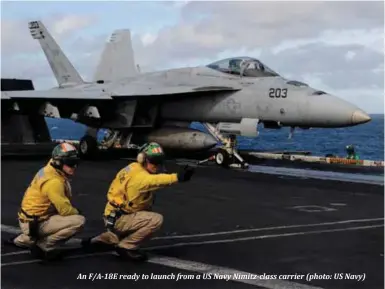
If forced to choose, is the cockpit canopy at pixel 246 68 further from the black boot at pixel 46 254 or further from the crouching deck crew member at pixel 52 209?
the black boot at pixel 46 254

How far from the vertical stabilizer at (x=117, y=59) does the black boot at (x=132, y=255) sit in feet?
66.7

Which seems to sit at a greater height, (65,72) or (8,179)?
(65,72)

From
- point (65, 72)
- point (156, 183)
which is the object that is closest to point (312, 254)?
point (156, 183)

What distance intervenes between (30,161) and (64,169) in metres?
14.7

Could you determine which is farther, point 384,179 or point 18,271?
point 384,179

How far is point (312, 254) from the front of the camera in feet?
26.4

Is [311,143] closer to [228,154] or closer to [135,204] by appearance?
[228,154]

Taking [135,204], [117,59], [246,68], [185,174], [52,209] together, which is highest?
[117,59]

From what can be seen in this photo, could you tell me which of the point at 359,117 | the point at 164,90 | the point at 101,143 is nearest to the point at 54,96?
the point at 164,90

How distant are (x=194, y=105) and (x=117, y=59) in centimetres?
738

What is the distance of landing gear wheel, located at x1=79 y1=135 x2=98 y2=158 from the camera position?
22688 mm

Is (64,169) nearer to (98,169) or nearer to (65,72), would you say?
(98,169)

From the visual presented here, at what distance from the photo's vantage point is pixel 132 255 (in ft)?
24.2

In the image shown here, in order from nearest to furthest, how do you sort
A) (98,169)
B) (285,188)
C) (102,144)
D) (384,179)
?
1. (285,188)
2. (384,179)
3. (98,169)
4. (102,144)
